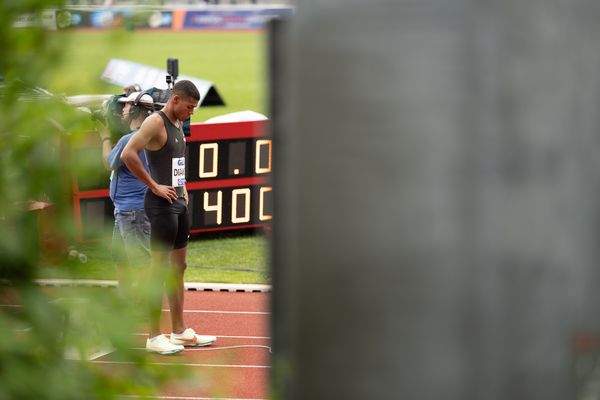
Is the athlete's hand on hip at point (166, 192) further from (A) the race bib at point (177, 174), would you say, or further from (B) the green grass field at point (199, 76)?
(B) the green grass field at point (199, 76)

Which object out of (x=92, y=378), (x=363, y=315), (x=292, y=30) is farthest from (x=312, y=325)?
(x=292, y=30)

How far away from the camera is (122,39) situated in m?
1.95

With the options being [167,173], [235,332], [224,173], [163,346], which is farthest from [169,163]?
[224,173]

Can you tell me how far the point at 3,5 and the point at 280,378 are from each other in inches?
30.7

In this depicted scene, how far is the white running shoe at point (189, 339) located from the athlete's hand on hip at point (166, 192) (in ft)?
3.15

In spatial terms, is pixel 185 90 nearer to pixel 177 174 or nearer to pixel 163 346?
pixel 177 174

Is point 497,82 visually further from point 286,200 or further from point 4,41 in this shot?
point 4,41

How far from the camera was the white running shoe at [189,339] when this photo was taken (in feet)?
25.2

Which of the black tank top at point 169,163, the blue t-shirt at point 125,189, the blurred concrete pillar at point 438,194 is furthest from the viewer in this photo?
the blue t-shirt at point 125,189

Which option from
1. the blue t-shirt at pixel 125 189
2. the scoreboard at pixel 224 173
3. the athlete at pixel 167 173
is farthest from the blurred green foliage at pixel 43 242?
the scoreboard at pixel 224 173

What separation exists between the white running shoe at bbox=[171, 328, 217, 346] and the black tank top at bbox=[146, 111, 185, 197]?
3.14 ft

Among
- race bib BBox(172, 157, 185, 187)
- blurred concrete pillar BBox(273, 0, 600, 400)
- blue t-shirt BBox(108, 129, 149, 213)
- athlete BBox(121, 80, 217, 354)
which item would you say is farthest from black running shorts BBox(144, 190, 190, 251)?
Result: blurred concrete pillar BBox(273, 0, 600, 400)

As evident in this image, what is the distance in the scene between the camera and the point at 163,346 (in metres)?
7.26

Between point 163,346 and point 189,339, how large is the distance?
539mm
